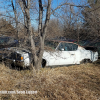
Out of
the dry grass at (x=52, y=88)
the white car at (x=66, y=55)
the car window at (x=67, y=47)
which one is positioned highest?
the car window at (x=67, y=47)

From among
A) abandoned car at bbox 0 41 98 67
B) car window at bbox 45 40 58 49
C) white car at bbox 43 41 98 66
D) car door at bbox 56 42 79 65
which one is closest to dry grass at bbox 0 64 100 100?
abandoned car at bbox 0 41 98 67

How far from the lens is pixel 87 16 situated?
26.6 feet

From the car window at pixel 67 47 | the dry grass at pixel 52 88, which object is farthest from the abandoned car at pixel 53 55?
the dry grass at pixel 52 88

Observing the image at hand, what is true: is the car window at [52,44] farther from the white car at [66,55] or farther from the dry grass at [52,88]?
the dry grass at [52,88]

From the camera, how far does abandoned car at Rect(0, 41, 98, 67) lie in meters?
4.35

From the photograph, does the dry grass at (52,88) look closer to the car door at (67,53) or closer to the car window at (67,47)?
the car door at (67,53)

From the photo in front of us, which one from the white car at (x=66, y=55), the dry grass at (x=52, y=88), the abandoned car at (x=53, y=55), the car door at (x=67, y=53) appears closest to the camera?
the dry grass at (x=52, y=88)

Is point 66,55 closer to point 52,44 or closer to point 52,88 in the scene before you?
point 52,44

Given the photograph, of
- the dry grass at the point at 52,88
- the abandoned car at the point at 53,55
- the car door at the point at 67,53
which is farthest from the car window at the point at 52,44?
the dry grass at the point at 52,88

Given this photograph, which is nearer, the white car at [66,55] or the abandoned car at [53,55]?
the abandoned car at [53,55]

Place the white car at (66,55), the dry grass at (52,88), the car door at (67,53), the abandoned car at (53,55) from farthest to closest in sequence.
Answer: the car door at (67,53) → the white car at (66,55) → the abandoned car at (53,55) → the dry grass at (52,88)

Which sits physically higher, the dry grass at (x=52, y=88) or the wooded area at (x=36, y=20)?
the wooded area at (x=36, y=20)

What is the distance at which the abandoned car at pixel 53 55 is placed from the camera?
4348mm

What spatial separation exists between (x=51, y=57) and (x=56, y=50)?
384 mm
